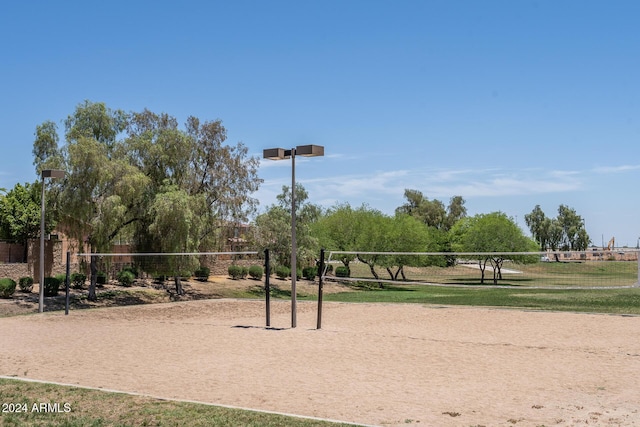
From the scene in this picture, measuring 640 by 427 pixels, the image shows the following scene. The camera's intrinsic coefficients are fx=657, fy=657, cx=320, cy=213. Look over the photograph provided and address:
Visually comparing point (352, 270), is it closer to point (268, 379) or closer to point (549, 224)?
point (268, 379)

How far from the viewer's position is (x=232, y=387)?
28.9ft

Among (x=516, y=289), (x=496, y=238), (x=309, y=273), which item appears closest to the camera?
(x=516, y=289)

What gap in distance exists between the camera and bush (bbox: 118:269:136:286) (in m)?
33.5

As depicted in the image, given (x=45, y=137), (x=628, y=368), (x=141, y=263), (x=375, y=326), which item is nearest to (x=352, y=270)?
(x=141, y=263)

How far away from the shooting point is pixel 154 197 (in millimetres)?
32125

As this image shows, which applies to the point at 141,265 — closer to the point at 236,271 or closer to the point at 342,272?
the point at 236,271

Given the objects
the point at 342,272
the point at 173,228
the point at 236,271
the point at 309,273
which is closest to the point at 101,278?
the point at 173,228

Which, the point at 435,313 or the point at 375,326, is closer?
the point at 375,326

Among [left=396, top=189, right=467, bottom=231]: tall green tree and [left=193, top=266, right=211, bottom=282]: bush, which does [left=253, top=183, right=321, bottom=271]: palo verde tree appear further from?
[left=396, top=189, right=467, bottom=231]: tall green tree

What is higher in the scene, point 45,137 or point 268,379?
point 45,137

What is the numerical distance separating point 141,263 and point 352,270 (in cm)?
2710

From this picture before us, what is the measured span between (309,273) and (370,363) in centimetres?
3772

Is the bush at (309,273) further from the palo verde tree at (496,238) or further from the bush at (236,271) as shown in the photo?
the palo verde tree at (496,238)

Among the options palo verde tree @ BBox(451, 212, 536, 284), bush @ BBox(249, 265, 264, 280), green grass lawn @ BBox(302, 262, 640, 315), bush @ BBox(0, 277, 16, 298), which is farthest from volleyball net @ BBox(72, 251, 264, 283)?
palo verde tree @ BBox(451, 212, 536, 284)
